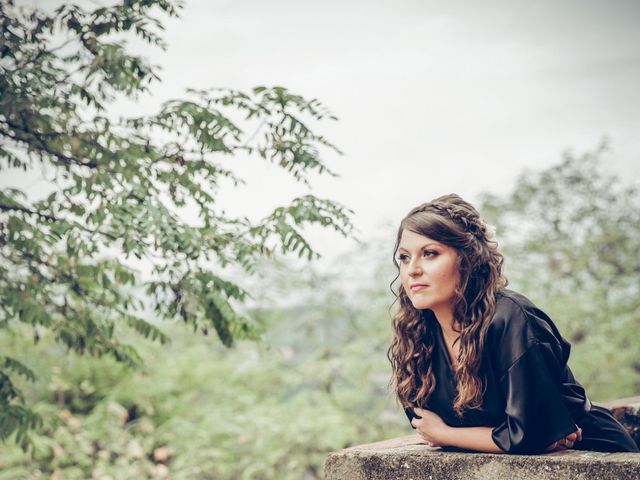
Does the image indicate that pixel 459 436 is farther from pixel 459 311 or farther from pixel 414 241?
pixel 414 241

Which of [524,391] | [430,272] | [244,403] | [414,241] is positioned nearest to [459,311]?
[430,272]

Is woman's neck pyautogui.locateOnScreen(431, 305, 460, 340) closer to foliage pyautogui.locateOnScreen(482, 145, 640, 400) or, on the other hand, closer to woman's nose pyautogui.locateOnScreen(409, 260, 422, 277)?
woman's nose pyautogui.locateOnScreen(409, 260, 422, 277)

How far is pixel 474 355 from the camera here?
255cm

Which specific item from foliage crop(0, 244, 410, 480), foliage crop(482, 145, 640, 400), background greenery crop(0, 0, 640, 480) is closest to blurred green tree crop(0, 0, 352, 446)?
background greenery crop(0, 0, 640, 480)

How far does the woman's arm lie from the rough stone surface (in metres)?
0.05

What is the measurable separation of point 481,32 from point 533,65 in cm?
219

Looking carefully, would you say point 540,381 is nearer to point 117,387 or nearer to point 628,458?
point 628,458

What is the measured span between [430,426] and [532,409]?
0.51 metres

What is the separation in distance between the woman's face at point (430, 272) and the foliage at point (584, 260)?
23.8ft

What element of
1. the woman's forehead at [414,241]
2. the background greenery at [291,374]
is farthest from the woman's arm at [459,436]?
the background greenery at [291,374]

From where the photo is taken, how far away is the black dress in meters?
2.39

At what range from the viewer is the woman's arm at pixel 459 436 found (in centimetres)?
249

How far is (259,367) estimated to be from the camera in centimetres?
995

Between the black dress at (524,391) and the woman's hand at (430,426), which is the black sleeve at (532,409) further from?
the woman's hand at (430,426)
